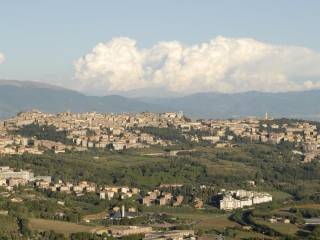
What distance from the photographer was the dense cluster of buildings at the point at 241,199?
73.2 meters

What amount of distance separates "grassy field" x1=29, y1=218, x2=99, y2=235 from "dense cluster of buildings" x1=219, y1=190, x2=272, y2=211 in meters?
16.5

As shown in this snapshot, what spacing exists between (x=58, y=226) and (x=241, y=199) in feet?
68.4

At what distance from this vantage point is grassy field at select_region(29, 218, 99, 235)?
5716cm

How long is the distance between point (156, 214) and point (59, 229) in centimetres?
1186

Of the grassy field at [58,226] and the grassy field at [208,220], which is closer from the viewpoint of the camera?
the grassy field at [58,226]

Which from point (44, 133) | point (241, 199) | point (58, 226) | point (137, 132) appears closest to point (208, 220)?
point (241, 199)

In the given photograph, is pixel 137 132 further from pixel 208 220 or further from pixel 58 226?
pixel 58 226

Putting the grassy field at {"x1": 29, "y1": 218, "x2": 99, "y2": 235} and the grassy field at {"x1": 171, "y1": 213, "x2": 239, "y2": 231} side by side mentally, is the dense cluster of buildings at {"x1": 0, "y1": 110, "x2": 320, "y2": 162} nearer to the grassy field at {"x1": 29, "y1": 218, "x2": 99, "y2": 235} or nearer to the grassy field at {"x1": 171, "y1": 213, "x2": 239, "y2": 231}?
the grassy field at {"x1": 171, "y1": 213, "x2": 239, "y2": 231}

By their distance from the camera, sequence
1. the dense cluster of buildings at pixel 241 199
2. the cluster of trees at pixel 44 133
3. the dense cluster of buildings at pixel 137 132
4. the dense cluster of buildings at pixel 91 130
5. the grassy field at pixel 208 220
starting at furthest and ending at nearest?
the cluster of trees at pixel 44 133 → the dense cluster of buildings at pixel 137 132 → the dense cluster of buildings at pixel 91 130 → the dense cluster of buildings at pixel 241 199 → the grassy field at pixel 208 220

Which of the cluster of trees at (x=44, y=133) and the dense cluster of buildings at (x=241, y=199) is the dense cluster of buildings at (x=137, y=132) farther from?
the dense cluster of buildings at (x=241, y=199)

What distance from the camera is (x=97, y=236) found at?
5450 centimetres

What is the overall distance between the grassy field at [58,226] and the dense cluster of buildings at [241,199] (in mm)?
16531

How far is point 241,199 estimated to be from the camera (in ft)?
246

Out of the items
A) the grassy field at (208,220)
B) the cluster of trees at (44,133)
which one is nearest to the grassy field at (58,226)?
the grassy field at (208,220)
